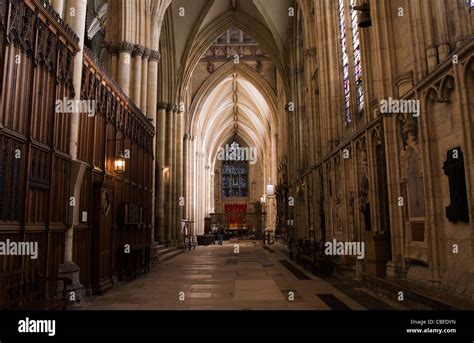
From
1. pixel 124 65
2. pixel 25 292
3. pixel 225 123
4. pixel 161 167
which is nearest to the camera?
pixel 25 292

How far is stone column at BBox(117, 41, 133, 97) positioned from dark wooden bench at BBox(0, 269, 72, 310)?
8171 mm

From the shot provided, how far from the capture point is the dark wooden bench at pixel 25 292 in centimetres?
445

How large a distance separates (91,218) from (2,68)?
3.89 meters

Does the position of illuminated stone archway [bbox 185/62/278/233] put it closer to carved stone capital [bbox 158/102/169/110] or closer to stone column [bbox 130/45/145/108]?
carved stone capital [bbox 158/102/169/110]

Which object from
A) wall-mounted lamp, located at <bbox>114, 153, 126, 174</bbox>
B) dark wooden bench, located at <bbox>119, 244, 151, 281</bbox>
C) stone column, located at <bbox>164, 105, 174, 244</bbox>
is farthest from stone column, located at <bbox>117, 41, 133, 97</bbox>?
stone column, located at <bbox>164, 105, 174, 244</bbox>

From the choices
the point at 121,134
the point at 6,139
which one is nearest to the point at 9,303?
the point at 6,139

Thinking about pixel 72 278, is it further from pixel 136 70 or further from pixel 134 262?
pixel 136 70

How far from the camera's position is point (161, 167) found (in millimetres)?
19766

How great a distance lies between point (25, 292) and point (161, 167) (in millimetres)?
14952

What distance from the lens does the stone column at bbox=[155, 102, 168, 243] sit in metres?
18.8

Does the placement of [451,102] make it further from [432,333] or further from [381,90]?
[432,333]

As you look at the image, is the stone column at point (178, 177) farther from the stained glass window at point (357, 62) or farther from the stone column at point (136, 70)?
the stained glass window at point (357, 62)

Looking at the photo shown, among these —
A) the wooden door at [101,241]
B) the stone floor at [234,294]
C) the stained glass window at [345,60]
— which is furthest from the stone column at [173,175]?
the wooden door at [101,241]

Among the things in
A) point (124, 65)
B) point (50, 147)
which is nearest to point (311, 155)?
point (124, 65)
